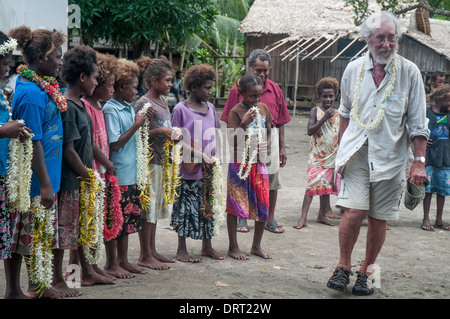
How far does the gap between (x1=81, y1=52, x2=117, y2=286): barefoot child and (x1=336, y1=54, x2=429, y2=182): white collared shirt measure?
189 cm

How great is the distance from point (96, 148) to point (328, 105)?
3.62 m

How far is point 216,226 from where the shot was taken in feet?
17.2

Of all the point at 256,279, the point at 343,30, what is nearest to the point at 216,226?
the point at 256,279

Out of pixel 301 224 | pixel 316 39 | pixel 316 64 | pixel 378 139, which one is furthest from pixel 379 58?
pixel 316 64

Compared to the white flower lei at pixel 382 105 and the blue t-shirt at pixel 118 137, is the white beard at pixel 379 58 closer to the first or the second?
the white flower lei at pixel 382 105

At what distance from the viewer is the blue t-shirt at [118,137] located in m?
4.49

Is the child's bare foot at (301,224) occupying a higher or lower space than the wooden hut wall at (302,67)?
lower

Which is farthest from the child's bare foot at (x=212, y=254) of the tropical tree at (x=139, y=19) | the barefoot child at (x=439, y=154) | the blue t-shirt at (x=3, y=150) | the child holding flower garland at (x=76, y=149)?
the tropical tree at (x=139, y=19)

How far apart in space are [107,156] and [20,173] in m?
0.94

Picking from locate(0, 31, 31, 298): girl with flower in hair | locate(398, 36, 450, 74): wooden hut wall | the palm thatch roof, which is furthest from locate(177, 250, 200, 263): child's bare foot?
locate(398, 36, 450, 74): wooden hut wall

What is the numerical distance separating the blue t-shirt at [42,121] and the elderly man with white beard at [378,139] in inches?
86.6

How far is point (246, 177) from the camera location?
5.35m

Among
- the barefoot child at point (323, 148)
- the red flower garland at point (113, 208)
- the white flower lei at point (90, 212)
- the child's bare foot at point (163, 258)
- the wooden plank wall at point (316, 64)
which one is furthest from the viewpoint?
the wooden plank wall at point (316, 64)

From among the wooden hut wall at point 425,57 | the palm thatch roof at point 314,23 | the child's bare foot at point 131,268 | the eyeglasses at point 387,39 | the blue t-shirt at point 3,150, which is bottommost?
the child's bare foot at point 131,268
